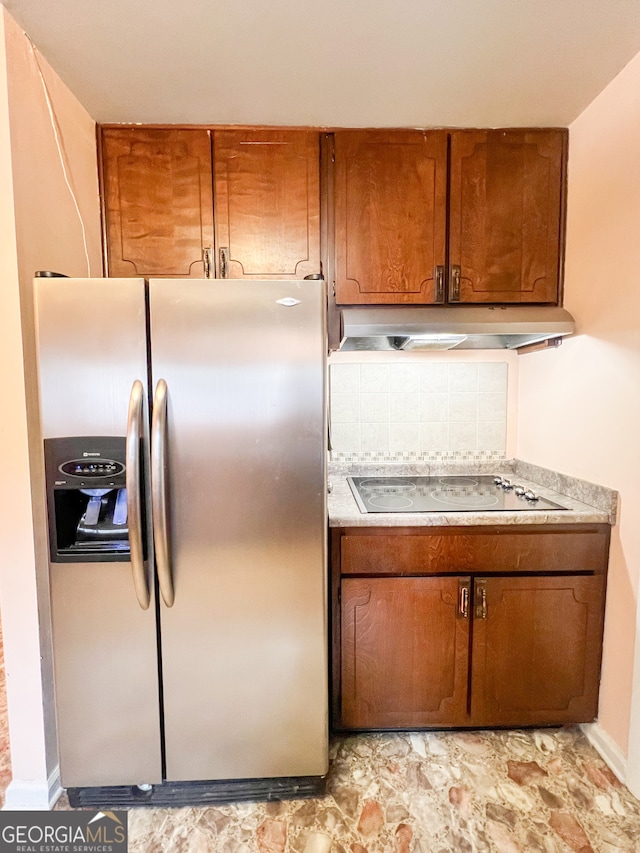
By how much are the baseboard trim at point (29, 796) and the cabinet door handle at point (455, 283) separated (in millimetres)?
2287

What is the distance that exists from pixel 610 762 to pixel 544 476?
1.07 meters

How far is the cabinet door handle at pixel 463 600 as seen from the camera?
1499mm

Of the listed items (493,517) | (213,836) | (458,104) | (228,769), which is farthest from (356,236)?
(213,836)

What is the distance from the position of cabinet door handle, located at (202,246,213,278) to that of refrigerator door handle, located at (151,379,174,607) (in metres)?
0.70

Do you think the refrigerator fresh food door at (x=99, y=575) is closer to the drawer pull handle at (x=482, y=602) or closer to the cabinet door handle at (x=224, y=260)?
the cabinet door handle at (x=224, y=260)

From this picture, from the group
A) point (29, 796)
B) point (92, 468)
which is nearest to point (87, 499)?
point (92, 468)

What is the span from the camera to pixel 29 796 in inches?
51.8

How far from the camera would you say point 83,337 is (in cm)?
117

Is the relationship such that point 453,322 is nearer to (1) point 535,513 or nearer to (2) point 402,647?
(1) point 535,513

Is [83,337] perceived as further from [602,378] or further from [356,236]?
[602,378]

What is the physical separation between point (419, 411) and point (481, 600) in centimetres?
94

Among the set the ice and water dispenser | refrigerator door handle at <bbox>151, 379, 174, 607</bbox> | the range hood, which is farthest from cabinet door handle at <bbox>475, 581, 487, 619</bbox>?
the ice and water dispenser

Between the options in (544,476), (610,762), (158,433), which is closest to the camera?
(158,433)

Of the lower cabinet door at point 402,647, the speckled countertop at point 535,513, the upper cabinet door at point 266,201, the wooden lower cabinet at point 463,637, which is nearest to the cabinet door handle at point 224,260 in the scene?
the upper cabinet door at point 266,201
